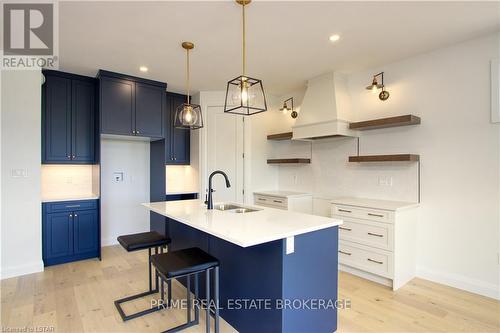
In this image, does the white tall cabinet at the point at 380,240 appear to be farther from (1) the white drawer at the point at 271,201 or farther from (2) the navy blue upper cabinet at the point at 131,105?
(2) the navy blue upper cabinet at the point at 131,105

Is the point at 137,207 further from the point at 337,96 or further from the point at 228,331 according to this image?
the point at 337,96

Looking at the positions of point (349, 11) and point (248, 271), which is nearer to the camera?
point (248, 271)

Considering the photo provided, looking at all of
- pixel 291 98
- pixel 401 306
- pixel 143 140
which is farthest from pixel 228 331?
pixel 291 98

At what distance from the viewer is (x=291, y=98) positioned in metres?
4.80

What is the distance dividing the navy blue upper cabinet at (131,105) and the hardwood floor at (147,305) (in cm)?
198

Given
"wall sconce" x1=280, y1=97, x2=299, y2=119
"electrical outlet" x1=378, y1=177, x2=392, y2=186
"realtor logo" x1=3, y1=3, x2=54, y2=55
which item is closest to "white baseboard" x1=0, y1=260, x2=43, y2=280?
"realtor logo" x1=3, y1=3, x2=54, y2=55

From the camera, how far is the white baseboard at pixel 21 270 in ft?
10.2

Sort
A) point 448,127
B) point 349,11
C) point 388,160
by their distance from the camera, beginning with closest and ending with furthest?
1. point 349,11
2. point 448,127
3. point 388,160

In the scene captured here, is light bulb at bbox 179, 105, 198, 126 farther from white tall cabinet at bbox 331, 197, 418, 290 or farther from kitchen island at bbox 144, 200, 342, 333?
white tall cabinet at bbox 331, 197, 418, 290

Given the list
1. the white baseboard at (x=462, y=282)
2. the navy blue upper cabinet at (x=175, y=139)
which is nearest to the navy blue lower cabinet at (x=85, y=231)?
the navy blue upper cabinet at (x=175, y=139)

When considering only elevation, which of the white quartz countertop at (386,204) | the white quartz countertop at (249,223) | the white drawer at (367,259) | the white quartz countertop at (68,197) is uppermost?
the white quartz countertop at (249,223)

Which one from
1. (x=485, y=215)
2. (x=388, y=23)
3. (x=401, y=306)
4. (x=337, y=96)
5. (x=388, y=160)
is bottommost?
(x=401, y=306)

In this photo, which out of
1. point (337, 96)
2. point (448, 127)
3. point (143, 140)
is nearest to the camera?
point (448, 127)

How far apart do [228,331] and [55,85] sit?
382 cm
